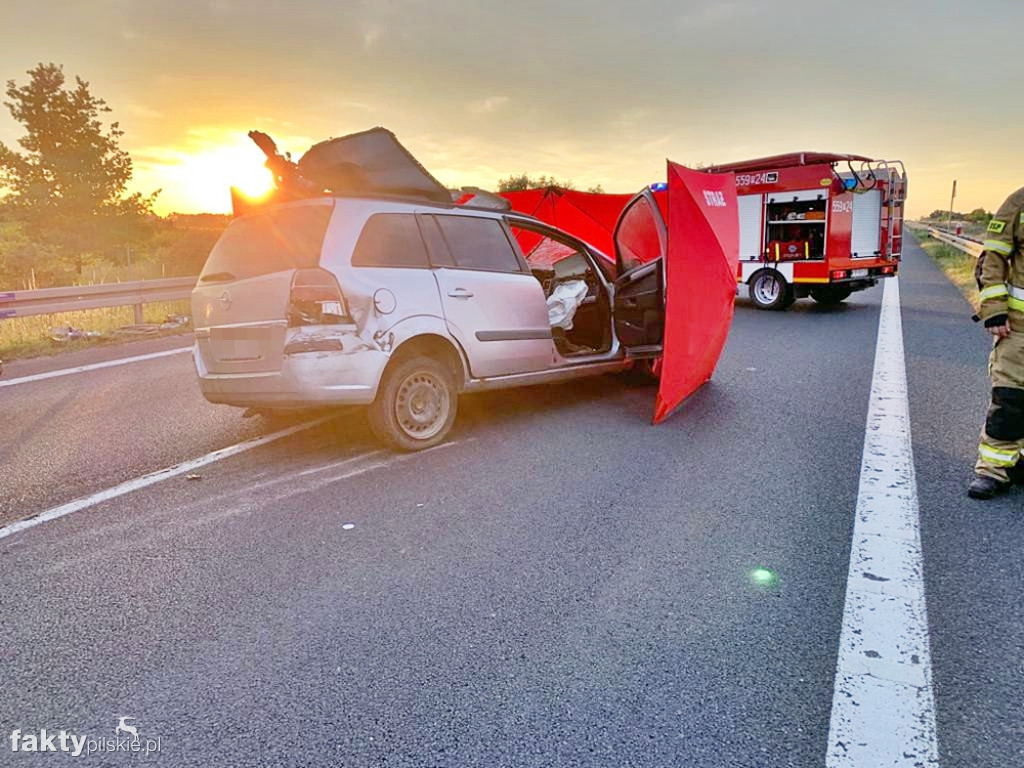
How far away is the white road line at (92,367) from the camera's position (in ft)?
23.8

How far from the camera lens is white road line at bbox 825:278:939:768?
2006 mm

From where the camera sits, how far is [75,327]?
10.2m

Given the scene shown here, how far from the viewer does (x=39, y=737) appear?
2.09 metres

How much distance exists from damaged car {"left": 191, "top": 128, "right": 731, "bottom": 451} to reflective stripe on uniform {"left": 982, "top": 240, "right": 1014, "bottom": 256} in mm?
2205

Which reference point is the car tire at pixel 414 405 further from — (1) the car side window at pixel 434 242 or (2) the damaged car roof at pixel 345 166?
(2) the damaged car roof at pixel 345 166

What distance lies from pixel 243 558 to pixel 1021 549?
377 cm

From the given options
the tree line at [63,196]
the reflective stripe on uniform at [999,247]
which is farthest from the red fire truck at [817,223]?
the tree line at [63,196]

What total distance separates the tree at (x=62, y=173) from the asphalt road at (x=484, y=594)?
108 ft

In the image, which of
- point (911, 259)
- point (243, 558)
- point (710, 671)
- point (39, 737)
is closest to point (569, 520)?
point (710, 671)

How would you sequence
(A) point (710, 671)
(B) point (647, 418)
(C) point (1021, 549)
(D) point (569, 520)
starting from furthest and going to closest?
(B) point (647, 418) < (D) point (569, 520) < (C) point (1021, 549) < (A) point (710, 671)

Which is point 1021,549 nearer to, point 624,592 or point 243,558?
point 624,592

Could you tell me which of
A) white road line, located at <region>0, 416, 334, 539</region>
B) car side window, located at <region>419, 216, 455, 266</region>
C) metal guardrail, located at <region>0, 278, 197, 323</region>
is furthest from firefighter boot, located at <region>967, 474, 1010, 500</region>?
metal guardrail, located at <region>0, 278, 197, 323</region>

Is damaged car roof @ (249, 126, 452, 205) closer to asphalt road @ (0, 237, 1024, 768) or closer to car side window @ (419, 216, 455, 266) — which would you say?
car side window @ (419, 216, 455, 266)

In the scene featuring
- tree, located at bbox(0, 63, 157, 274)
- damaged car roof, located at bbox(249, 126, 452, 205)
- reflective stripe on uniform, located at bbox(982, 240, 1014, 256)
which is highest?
tree, located at bbox(0, 63, 157, 274)
